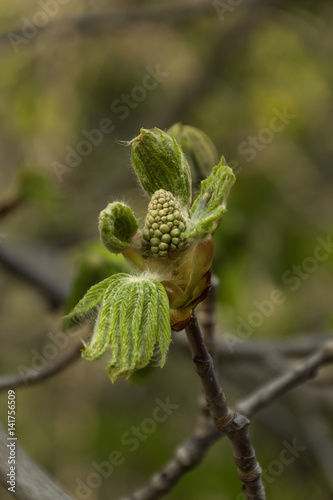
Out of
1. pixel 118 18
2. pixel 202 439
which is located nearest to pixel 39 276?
pixel 202 439

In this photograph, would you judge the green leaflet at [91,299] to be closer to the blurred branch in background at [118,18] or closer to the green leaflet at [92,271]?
the green leaflet at [92,271]

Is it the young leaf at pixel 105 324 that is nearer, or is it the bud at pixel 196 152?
the young leaf at pixel 105 324

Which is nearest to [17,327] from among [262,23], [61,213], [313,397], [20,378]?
[61,213]

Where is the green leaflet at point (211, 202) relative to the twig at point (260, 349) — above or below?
above

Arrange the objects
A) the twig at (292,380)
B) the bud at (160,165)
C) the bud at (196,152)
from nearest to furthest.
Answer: the bud at (160,165) < the bud at (196,152) < the twig at (292,380)

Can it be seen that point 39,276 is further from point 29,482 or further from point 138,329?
Answer: point 138,329

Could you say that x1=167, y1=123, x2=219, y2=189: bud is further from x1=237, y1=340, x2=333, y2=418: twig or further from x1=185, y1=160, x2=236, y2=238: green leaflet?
x1=237, y1=340, x2=333, y2=418: twig

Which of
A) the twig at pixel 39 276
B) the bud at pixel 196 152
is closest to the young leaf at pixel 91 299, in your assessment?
the bud at pixel 196 152

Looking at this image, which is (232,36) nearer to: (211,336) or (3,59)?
(3,59)
